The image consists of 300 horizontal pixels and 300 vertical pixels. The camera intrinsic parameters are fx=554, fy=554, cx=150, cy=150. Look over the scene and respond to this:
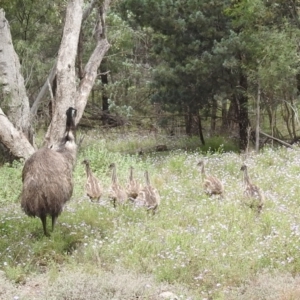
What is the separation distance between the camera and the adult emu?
825 centimetres

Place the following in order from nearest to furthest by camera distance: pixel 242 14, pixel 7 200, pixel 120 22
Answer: pixel 7 200, pixel 242 14, pixel 120 22

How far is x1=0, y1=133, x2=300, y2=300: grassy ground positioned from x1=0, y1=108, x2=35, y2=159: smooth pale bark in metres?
2.33

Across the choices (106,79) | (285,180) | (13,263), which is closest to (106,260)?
(13,263)

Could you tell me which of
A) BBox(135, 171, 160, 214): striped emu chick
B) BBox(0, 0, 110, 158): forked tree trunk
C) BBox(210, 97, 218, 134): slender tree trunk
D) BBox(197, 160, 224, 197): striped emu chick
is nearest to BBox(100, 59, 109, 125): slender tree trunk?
BBox(210, 97, 218, 134): slender tree trunk

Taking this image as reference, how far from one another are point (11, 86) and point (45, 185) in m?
7.49

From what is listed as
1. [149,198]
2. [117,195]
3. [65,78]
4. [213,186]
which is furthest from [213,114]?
[149,198]

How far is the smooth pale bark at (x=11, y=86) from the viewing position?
49.0 ft

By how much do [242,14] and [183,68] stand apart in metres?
2.54

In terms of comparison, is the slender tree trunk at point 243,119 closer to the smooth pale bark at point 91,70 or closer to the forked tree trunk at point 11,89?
the smooth pale bark at point 91,70

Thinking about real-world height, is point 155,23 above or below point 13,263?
above

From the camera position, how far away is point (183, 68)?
57.0 ft

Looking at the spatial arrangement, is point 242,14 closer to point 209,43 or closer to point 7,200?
point 209,43

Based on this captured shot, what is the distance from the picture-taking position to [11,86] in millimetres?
15070

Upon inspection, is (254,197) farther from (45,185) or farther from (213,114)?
(213,114)
